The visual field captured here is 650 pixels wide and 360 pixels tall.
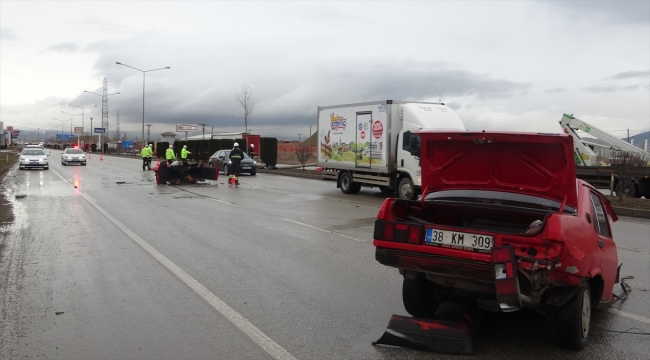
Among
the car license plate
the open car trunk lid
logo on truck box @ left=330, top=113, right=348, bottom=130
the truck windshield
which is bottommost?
the car license plate

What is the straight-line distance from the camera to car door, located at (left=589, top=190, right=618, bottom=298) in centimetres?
509

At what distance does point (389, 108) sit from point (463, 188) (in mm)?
12241

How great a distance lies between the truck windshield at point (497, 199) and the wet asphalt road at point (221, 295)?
3.84ft

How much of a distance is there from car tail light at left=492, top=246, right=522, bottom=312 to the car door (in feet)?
3.60

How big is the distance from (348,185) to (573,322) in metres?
15.6

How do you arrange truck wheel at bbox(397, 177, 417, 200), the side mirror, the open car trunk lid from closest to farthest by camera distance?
the open car trunk lid < the side mirror < truck wheel at bbox(397, 177, 417, 200)

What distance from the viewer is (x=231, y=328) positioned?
5203mm

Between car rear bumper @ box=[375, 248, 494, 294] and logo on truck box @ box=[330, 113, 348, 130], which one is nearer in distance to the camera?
car rear bumper @ box=[375, 248, 494, 294]

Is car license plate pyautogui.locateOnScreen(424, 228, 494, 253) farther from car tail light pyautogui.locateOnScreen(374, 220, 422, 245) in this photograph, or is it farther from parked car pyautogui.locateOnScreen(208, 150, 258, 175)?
parked car pyautogui.locateOnScreen(208, 150, 258, 175)

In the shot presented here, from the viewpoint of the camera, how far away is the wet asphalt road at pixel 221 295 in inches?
188

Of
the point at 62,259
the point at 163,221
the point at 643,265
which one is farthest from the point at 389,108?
the point at 62,259

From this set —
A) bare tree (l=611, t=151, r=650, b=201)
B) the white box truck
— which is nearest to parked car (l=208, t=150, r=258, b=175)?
the white box truck

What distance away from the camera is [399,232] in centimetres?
508

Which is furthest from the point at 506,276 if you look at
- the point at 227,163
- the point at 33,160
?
the point at 33,160
